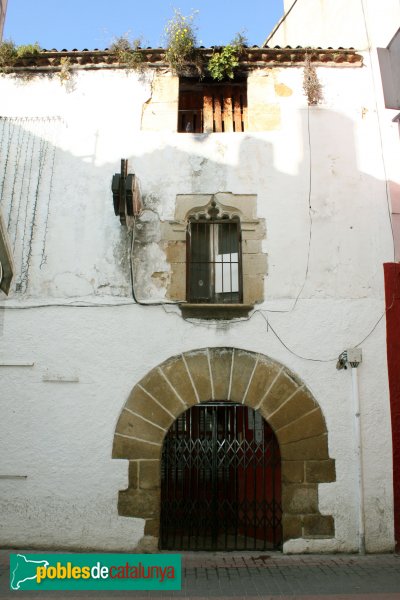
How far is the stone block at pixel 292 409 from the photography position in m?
5.98

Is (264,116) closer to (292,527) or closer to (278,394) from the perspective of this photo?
(278,394)

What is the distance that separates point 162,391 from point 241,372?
1023mm

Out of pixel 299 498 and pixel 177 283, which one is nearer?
pixel 299 498

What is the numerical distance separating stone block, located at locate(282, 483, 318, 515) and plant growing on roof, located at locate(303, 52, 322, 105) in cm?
536

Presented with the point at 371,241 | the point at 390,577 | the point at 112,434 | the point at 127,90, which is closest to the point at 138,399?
the point at 112,434

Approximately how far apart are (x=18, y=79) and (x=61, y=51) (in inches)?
31.2

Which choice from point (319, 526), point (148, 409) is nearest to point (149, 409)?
point (148, 409)

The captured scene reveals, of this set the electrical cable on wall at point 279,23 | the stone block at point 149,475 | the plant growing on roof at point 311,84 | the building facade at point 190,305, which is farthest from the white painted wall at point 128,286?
the electrical cable on wall at point 279,23

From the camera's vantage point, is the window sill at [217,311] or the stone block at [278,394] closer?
the stone block at [278,394]

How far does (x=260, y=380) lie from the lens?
6062 millimetres

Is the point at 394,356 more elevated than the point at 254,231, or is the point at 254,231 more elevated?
the point at 254,231

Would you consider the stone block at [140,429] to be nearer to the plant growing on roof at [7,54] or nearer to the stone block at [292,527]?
the stone block at [292,527]

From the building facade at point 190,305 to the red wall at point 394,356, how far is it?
0.09 meters

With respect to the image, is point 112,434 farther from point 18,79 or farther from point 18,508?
point 18,79
